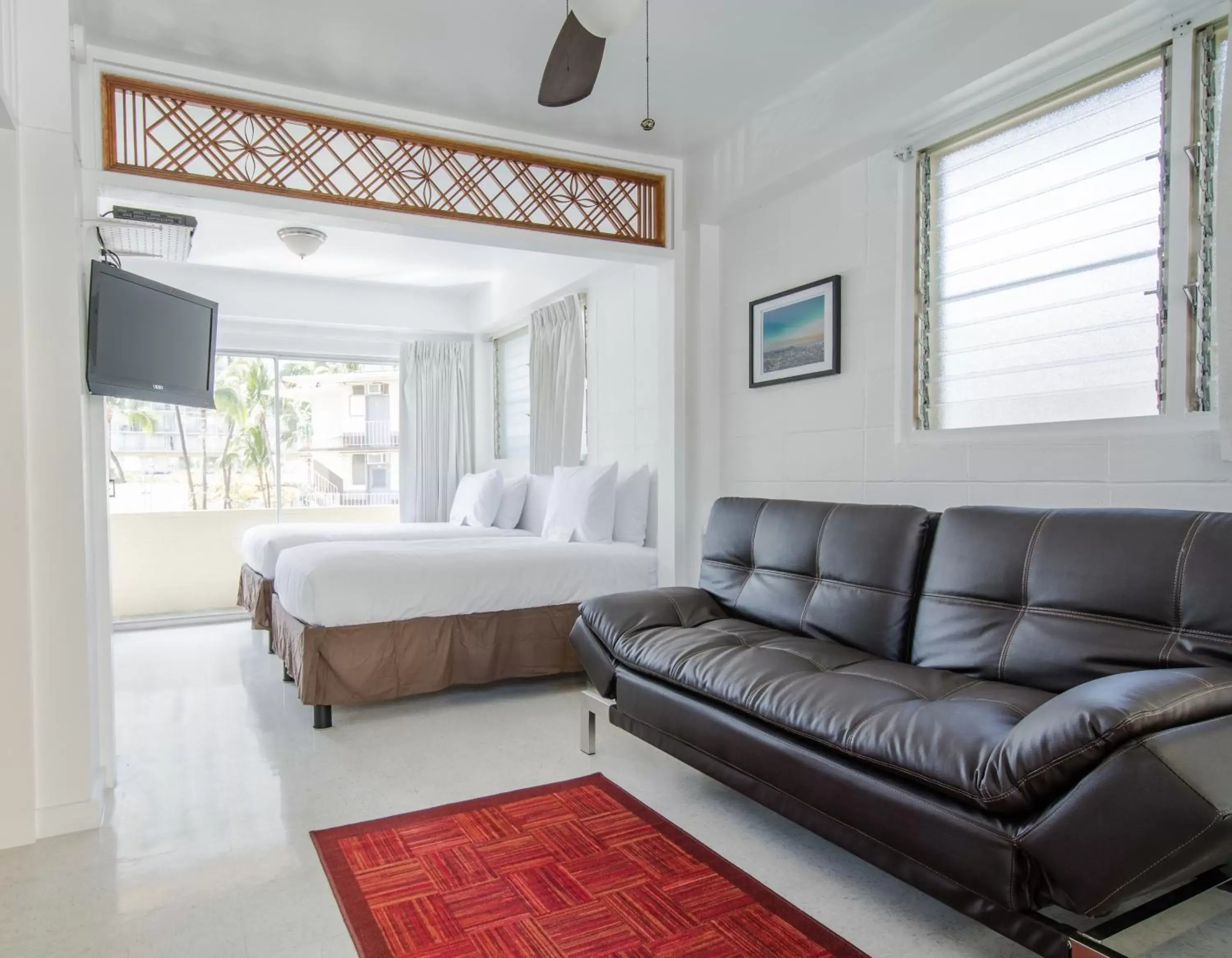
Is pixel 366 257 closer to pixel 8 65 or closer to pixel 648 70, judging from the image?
pixel 648 70

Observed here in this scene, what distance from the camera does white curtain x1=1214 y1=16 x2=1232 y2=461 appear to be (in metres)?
1.98

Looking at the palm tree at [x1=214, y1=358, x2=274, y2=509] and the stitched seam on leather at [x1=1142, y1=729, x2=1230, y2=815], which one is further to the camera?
the palm tree at [x1=214, y1=358, x2=274, y2=509]

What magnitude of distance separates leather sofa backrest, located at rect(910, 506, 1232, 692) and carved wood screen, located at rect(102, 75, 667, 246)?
7.62 feet

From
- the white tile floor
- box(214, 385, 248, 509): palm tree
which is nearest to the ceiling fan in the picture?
the white tile floor

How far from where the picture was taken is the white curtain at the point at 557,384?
559cm

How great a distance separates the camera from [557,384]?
5.81 meters

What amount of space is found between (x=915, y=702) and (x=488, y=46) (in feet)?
8.61

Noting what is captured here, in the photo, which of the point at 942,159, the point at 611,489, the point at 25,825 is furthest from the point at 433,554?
the point at 942,159

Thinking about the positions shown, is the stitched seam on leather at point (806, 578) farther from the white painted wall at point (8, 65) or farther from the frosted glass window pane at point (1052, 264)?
the white painted wall at point (8, 65)

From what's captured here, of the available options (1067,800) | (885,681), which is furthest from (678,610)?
(1067,800)

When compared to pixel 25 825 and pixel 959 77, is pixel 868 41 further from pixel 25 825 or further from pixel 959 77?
pixel 25 825

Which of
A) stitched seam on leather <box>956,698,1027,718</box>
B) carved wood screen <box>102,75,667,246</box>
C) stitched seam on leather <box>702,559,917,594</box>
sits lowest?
stitched seam on leather <box>956,698,1027,718</box>

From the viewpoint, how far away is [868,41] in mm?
3000

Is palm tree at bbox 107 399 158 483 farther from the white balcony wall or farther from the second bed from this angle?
the second bed
